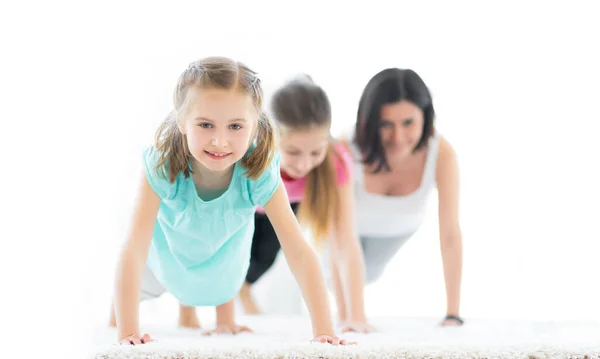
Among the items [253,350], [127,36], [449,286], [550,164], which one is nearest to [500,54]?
[550,164]

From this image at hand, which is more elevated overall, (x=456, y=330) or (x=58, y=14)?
(x=58, y=14)

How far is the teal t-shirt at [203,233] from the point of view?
106cm

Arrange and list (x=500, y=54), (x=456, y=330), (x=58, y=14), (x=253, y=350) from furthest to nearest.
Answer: (x=500, y=54) < (x=58, y=14) < (x=456, y=330) < (x=253, y=350)

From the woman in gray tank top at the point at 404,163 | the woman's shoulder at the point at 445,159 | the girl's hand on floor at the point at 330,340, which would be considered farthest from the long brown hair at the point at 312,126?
the girl's hand on floor at the point at 330,340

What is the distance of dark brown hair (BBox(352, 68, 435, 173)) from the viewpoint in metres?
1.51

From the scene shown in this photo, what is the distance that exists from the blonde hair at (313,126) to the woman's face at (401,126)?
12 cm

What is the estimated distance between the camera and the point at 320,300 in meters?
1.00

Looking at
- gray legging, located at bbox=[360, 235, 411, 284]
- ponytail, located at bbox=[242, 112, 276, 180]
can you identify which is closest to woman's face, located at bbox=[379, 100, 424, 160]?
gray legging, located at bbox=[360, 235, 411, 284]

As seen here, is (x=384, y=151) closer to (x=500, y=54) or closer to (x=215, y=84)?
(x=500, y=54)

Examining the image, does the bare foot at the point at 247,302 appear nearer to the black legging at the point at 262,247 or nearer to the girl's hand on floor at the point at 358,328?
the black legging at the point at 262,247

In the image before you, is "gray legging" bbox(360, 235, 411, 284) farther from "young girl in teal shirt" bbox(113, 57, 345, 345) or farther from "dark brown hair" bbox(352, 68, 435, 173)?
"young girl in teal shirt" bbox(113, 57, 345, 345)

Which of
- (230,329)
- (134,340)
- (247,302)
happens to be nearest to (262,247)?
(247,302)

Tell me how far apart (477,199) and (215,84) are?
106cm

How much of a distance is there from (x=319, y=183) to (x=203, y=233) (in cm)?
39
